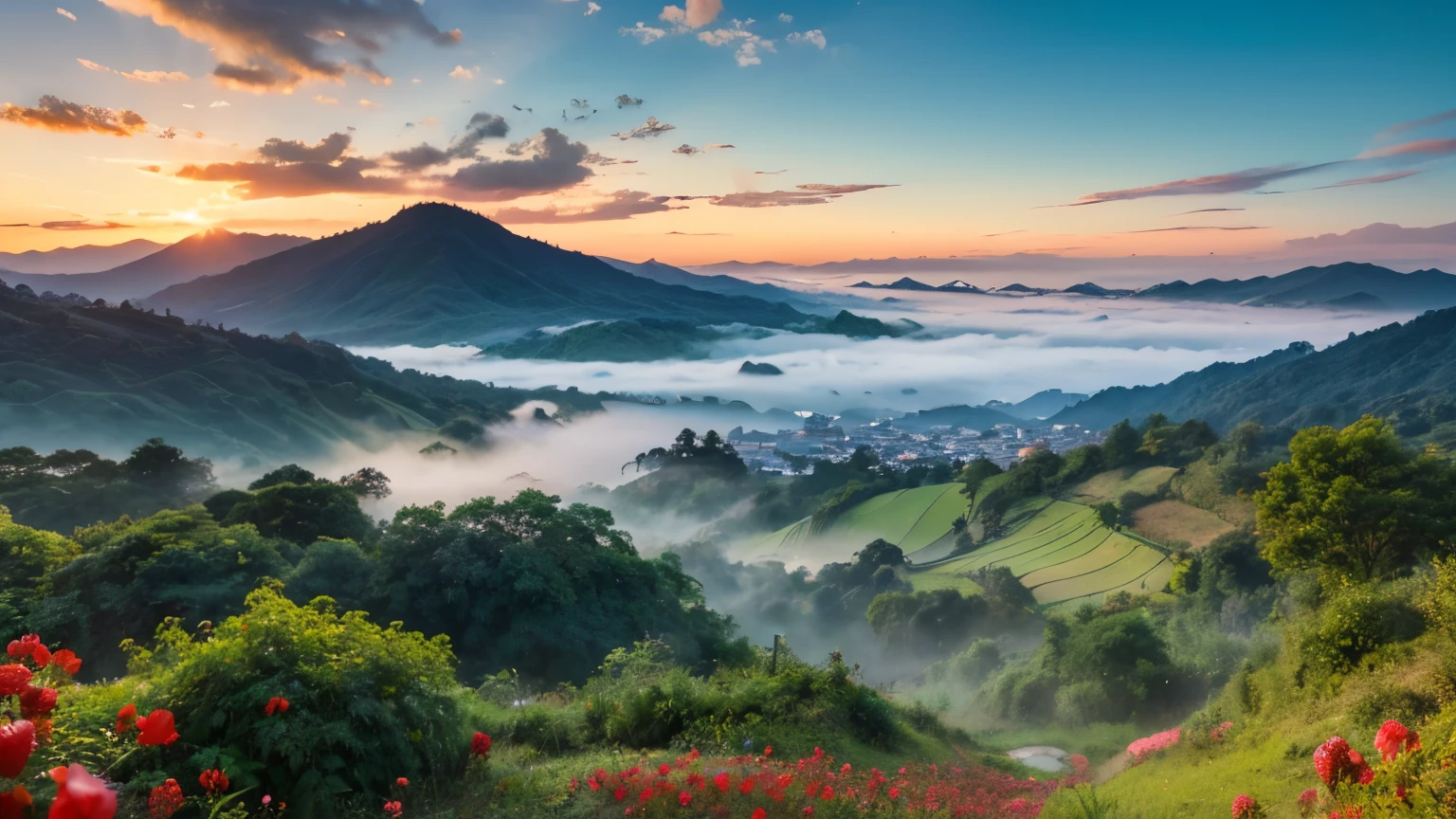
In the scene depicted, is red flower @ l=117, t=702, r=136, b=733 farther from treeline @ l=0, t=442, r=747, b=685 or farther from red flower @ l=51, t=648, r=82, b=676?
treeline @ l=0, t=442, r=747, b=685

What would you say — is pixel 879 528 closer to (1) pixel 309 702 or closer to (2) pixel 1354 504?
(2) pixel 1354 504

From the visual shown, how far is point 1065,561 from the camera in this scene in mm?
53125

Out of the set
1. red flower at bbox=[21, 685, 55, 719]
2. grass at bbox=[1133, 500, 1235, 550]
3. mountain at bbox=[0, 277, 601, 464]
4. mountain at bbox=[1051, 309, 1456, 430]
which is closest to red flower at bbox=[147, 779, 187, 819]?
red flower at bbox=[21, 685, 55, 719]

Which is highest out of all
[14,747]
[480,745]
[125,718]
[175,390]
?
[175,390]

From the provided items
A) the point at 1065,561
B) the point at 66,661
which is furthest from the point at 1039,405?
the point at 66,661

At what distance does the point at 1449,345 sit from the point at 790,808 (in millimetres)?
158902

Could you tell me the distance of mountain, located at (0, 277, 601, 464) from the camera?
214ft

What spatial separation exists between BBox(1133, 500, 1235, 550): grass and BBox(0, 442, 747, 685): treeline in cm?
3910

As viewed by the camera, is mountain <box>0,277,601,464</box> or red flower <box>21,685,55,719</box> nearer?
red flower <box>21,685,55,719</box>

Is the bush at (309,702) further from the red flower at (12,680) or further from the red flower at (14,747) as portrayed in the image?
the red flower at (14,747)

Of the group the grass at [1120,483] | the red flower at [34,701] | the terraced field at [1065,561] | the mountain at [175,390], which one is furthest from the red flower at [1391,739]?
the mountain at [175,390]

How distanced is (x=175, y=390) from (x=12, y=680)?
89.6m

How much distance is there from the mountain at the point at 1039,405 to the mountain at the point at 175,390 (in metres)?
138

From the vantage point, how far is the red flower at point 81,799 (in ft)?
6.70
